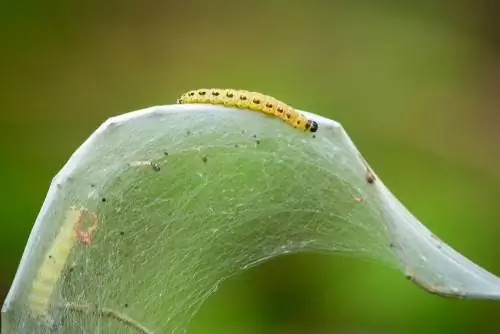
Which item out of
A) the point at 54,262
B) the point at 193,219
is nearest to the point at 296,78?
the point at 193,219

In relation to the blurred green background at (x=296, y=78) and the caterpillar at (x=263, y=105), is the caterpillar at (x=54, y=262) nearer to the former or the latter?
the caterpillar at (x=263, y=105)

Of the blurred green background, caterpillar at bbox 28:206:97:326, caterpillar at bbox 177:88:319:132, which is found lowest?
caterpillar at bbox 28:206:97:326

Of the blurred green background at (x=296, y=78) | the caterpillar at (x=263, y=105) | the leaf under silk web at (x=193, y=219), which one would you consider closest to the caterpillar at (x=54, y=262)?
the leaf under silk web at (x=193, y=219)

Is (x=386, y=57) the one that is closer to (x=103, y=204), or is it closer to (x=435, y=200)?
(x=435, y=200)

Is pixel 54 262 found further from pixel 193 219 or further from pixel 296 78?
pixel 296 78

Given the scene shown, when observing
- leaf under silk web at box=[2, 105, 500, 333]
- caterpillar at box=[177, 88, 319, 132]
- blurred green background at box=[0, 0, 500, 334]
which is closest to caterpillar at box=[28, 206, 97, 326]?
leaf under silk web at box=[2, 105, 500, 333]

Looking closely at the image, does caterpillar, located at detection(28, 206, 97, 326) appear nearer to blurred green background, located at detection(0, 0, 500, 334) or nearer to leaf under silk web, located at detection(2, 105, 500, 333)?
leaf under silk web, located at detection(2, 105, 500, 333)

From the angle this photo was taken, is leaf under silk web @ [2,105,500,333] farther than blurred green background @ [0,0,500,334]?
No
